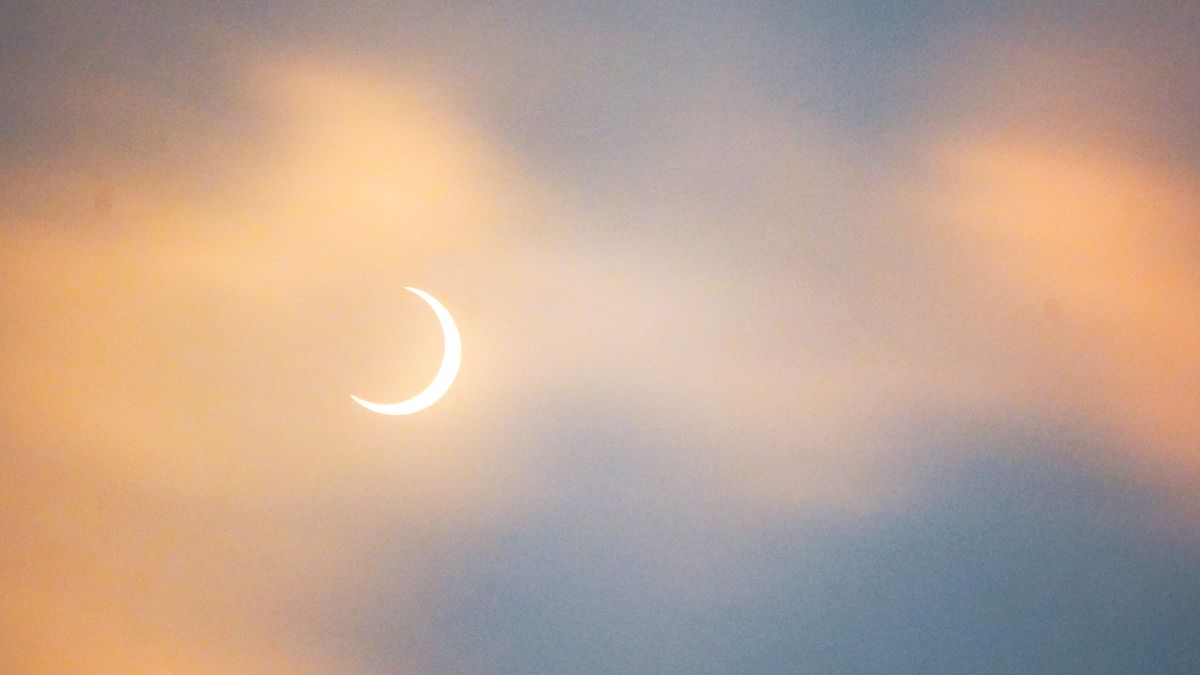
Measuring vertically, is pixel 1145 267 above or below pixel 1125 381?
above

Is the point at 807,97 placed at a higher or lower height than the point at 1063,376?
higher

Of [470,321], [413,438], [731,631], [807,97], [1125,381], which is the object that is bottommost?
[731,631]

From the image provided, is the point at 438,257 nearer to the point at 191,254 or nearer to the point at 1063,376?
the point at 191,254

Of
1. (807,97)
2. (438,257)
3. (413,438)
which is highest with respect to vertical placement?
(807,97)

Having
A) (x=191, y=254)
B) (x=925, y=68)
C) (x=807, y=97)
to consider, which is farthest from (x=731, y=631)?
(x=191, y=254)

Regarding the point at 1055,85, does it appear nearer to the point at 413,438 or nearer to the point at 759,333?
the point at 759,333

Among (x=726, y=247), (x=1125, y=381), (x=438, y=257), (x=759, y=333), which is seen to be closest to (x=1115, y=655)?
(x=1125, y=381)
